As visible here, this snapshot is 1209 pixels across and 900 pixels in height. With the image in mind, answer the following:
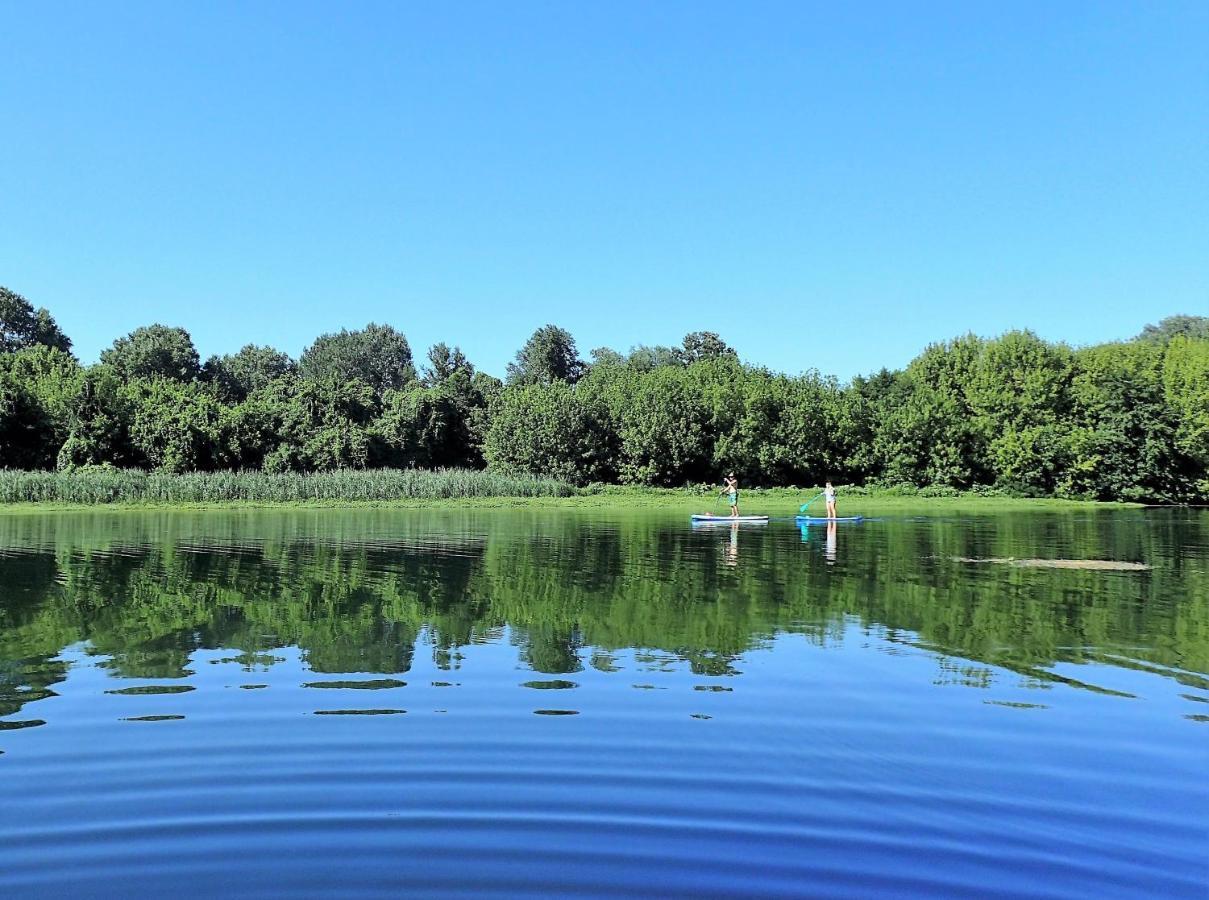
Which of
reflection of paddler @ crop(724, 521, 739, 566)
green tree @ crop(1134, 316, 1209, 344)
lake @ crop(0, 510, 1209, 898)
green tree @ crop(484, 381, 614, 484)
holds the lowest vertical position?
lake @ crop(0, 510, 1209, 898)

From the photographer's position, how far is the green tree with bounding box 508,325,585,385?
12338 cm

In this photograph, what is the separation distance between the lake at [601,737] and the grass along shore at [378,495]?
1443 inches

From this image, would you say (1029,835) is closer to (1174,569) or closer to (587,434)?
(1174,569)

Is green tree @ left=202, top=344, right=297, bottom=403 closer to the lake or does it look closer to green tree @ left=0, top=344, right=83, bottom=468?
green tree @ left=0, top=344, right=83, bottom=468

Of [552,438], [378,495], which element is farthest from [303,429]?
[378,495]

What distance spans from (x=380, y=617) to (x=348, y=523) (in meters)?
26.2

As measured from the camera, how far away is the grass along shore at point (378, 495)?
53.5 m

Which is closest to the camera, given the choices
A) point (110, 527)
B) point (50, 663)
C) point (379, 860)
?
point (379, 860)

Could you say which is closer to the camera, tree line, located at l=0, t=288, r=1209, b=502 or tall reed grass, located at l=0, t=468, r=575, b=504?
tall reed grass, located at l=0, t=468, r=575, b=504

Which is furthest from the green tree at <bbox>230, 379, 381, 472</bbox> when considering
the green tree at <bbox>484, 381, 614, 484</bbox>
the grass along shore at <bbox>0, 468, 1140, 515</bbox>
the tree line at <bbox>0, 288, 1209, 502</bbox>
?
the grass along shore at <bbox>0, 468, 1140, 515</bbox>

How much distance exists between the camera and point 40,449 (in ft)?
234

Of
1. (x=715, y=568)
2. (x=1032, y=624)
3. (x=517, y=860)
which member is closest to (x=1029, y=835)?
(x=517, y=860)

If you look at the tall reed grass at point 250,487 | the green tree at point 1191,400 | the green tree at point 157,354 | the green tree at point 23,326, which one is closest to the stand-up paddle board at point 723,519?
the tall reed grass at point 250,487

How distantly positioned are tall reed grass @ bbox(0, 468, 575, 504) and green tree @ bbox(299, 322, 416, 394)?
2843 inches
